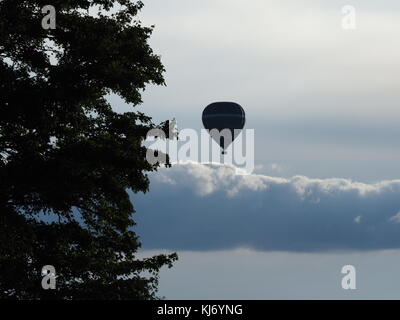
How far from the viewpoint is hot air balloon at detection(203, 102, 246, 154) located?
314 ft

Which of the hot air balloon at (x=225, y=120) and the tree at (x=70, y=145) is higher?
the hot air balloon at (x=225, y=120)

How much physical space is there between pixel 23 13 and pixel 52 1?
1.08 m

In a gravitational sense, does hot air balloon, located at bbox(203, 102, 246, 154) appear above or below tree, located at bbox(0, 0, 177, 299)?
above

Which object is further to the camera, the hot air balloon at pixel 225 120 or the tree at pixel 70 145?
the hot air balloon at pixel 225 120

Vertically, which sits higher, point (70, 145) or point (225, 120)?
point (225, 120)

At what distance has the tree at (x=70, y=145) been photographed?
28.6 metres

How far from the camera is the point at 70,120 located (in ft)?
96.7

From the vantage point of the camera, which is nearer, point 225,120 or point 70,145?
point 70,145

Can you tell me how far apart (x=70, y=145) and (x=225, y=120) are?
6726 centimetres

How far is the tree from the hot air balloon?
62822 mm

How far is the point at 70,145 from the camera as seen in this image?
1165 inches

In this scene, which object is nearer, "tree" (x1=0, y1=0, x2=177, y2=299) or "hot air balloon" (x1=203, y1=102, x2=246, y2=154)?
"tree" (x1=0, y1=0, x2=177, y2=299)

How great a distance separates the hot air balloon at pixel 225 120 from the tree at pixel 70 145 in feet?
206
